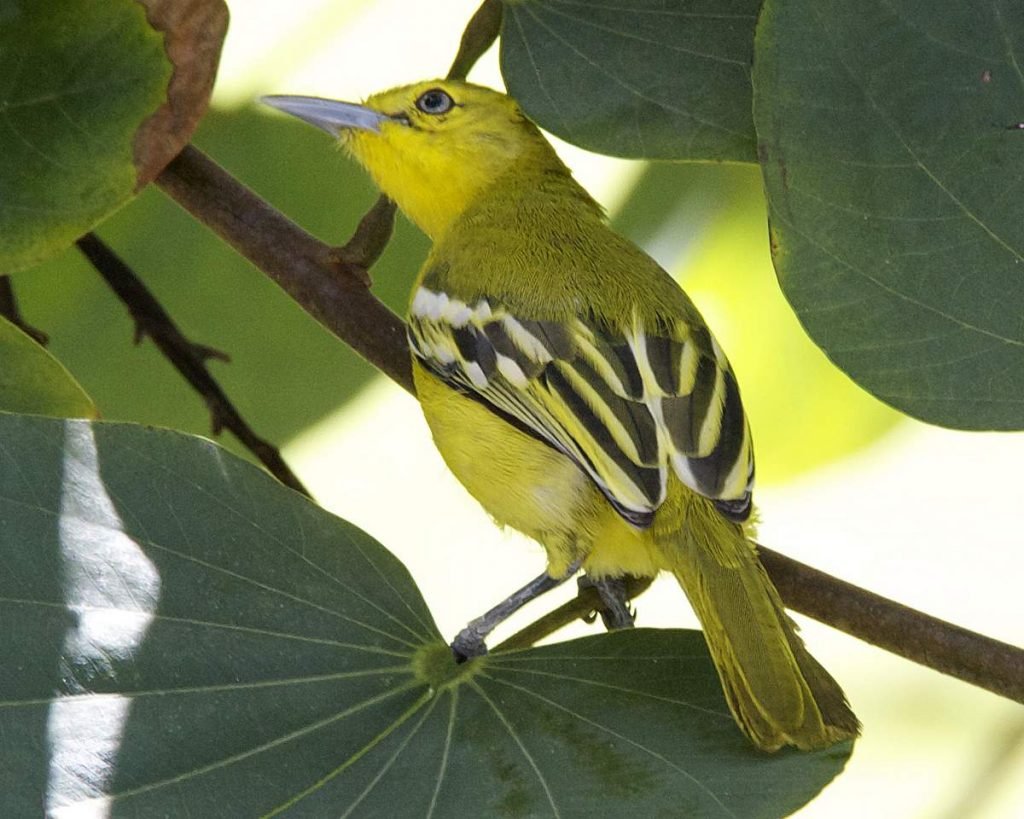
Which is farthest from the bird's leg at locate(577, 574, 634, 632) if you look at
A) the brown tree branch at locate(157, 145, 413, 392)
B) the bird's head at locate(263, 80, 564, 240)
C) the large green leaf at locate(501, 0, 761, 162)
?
the bird's head at locate(263, 80, 564, 240)

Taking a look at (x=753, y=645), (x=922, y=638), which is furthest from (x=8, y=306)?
(x=922, y=638)

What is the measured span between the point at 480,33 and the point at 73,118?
0.39 meters

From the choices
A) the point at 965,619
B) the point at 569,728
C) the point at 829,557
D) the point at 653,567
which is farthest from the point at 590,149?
the point at 965,619

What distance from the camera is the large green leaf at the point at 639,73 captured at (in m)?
1.16

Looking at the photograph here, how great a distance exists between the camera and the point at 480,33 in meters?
1.33

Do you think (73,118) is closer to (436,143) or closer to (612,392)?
(612,392)

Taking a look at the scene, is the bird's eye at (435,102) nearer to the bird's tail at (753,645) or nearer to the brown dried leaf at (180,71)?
the brown dried leaf at (180,71)

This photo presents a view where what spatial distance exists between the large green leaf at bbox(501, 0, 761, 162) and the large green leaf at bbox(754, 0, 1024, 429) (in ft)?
0.41

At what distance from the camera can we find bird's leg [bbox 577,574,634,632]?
1.22m

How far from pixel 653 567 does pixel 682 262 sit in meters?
0.66

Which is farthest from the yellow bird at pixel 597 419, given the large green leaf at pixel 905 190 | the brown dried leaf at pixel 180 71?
the brown dried leaf at pixel 180 71

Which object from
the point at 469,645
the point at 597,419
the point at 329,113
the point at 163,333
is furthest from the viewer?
the point at 329,113

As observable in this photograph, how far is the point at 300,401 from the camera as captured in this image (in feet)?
6.06

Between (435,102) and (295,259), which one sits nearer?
(295,259)
